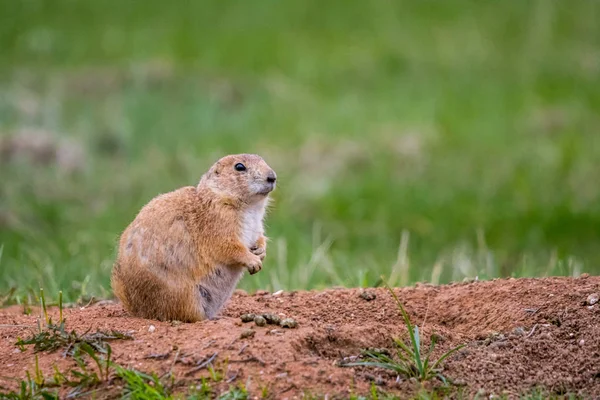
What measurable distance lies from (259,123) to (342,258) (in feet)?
19.6

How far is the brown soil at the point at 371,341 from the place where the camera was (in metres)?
4.10

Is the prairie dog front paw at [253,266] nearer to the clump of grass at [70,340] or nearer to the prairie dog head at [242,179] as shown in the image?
the prairie dog head at [242,179]

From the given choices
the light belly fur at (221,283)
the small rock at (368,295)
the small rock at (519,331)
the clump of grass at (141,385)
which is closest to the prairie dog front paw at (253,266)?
the light belly fur at (221,283)

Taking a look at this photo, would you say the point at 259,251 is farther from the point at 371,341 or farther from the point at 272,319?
the point at 371,341

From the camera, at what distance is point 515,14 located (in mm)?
18281

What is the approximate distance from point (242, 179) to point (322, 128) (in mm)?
8336

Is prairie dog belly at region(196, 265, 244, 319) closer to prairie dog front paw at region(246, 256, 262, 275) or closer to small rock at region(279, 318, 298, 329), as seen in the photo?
prairie dog front paw at region(246, 256, 262, 275)

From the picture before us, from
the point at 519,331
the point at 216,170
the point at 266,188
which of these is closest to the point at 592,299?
the point at 519,331

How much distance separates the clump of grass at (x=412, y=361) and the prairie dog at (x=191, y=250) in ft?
3.09

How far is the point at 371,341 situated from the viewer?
14.4 ft

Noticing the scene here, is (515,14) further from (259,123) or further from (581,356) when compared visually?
(581,356)

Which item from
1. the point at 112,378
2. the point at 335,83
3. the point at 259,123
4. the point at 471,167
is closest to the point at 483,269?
the point at 112,378

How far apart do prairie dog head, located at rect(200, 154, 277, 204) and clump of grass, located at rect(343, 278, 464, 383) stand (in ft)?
4.29

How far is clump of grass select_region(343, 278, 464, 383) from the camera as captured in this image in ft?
13.6
